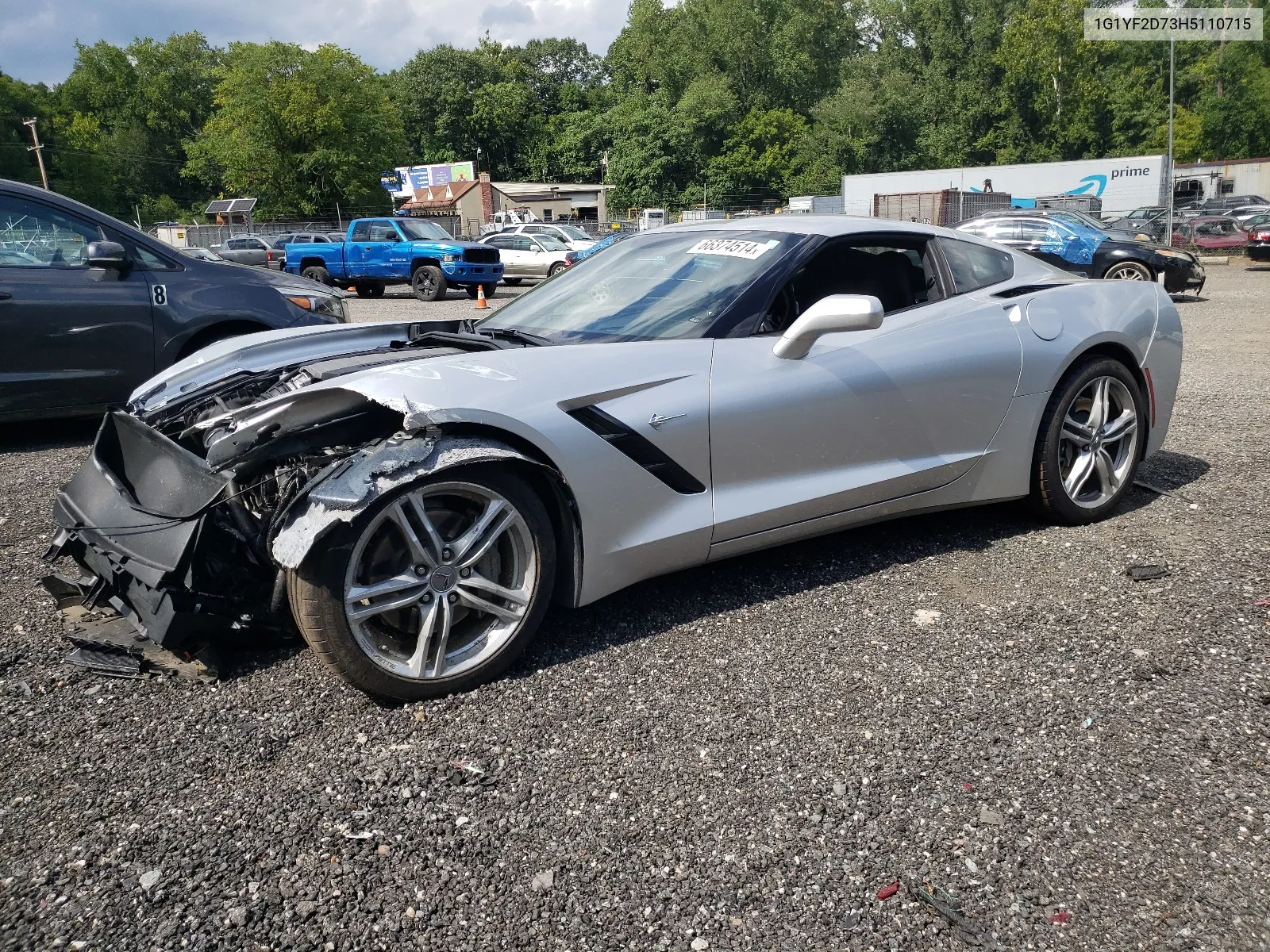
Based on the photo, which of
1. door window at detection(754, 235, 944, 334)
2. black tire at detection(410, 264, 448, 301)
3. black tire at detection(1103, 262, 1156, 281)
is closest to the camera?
door window at detection(754, 235, 944, 334)

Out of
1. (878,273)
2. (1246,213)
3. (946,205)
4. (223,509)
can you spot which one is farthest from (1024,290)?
(1246,213)

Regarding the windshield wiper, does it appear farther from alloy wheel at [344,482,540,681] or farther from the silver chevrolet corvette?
alloy wheel at [344,482,540,681]

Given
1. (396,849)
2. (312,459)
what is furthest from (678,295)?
(396,849)

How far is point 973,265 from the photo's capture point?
406 cm

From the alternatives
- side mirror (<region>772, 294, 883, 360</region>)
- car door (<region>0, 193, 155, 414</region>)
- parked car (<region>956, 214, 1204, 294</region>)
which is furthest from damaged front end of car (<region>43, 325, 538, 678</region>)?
parked car (<region>956, 214, 1204, 294</region>)

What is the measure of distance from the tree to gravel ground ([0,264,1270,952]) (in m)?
58.0

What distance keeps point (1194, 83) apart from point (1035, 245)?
71.7m

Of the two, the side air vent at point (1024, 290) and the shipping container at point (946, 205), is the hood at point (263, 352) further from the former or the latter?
the shipping container at point (946, 205)

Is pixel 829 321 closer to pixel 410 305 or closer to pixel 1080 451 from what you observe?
pixel 1080 451

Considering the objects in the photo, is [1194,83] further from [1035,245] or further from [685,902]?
[685,902]

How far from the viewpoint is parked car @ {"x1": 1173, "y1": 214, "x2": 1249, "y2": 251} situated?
27969 mm

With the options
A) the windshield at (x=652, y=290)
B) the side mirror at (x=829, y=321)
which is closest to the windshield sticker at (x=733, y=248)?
the windshield at (x=652, y=290)

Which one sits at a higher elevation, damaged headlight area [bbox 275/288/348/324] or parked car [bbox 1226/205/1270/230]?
parked car [bbox 1226/205/1270/230]

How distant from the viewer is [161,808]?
229 cm
